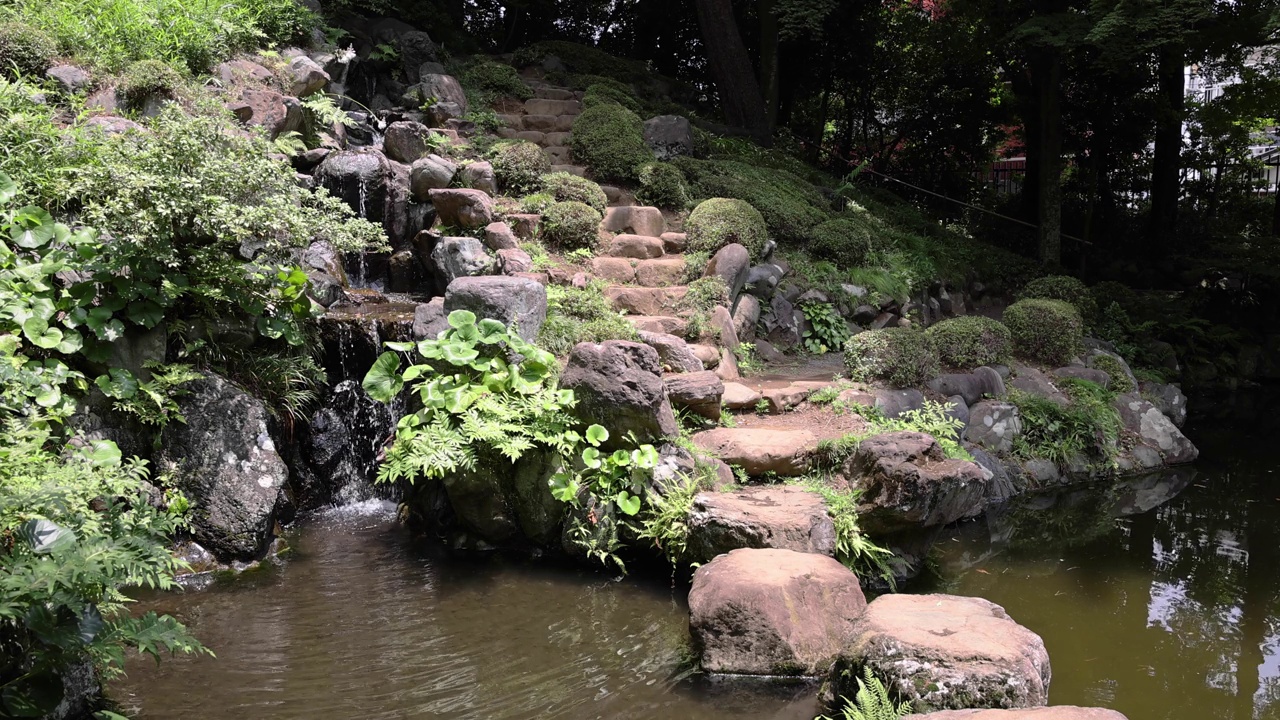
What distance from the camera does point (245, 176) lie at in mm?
6711

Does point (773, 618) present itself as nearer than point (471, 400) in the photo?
Yes

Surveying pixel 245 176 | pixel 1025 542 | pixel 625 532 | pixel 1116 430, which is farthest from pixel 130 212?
pixel 1116 430

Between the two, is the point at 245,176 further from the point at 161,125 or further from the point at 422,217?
the point at 422,217

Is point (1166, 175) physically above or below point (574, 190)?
above

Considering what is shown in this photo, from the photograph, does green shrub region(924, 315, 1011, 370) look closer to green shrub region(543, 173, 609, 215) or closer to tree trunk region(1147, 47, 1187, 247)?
green shrub region(543, 173, 609, 215)

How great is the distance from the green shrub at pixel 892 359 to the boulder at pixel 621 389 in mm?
3157

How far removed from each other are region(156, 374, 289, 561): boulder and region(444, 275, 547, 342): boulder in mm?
1786

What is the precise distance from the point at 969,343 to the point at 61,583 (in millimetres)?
8656

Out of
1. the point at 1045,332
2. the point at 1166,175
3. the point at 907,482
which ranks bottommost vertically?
the point at 907,482

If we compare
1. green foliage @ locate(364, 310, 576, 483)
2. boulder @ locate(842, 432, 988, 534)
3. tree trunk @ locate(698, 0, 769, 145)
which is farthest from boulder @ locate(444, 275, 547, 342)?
tree trunk @ locate(698, 0, 769, 145)

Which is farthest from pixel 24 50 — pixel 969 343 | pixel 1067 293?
pixel 1067 293

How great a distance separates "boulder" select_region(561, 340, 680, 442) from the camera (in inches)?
247

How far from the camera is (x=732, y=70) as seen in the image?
1583 cm

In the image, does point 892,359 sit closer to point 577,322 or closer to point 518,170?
point 577,322
